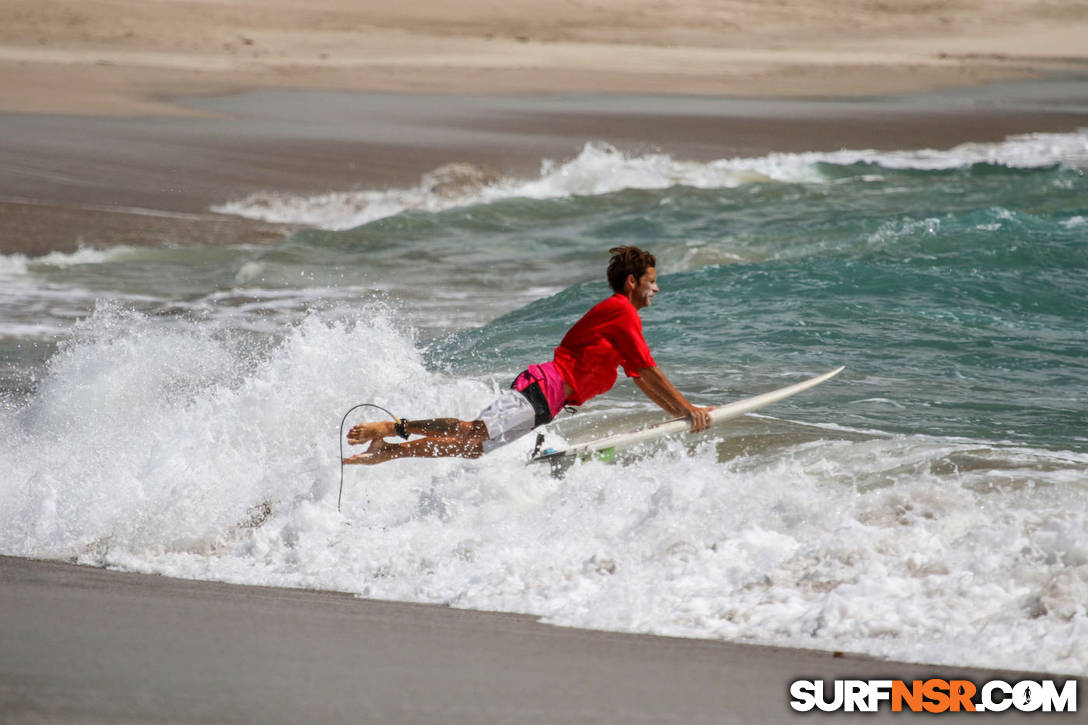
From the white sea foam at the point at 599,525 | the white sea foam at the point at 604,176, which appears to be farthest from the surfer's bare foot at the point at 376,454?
the white sea foam at the point at 604,176

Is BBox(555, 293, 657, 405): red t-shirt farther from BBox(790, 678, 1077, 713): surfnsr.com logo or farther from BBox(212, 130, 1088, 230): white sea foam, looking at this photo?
BBox(212, 130, 1088, 230): white sea foam

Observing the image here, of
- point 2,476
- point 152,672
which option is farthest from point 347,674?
point 2,476

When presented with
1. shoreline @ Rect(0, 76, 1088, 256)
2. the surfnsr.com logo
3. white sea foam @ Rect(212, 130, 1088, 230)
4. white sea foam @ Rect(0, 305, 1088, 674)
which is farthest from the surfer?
white sea foam @ Rect(212, 130, 1088, 230)

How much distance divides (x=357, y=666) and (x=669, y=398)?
2.83m

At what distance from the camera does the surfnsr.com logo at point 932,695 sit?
4.60 meters

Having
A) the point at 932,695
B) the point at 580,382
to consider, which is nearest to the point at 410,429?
the point at 580,382

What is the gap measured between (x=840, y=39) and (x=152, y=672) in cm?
A: 5169

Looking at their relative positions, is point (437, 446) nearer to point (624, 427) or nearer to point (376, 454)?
point (376, 454)

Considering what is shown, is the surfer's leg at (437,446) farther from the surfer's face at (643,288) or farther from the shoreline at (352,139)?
the shoreline at (352,139)

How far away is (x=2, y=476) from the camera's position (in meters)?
7.89

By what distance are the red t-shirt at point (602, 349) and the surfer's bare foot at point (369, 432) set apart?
1.00 metres

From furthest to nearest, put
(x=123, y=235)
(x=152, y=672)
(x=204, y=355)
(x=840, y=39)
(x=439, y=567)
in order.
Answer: (x=840, y=39)
(x=123, y=235)
(x=204, y=355)
(x=439, y=567)
(x=152, y=672)

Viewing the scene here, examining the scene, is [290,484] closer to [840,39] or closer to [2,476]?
[2,476]

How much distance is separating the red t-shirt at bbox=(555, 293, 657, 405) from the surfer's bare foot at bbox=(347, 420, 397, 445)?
100 cm
